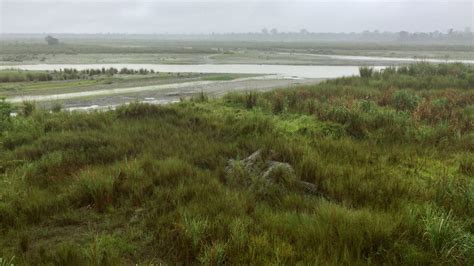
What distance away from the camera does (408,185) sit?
599 centimetres

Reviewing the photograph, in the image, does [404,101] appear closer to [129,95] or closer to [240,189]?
[240,189]

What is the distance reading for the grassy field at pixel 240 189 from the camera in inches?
165

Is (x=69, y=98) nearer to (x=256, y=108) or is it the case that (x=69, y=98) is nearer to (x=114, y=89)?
(x=114, y=89)

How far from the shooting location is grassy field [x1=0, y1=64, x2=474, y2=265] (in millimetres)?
4199

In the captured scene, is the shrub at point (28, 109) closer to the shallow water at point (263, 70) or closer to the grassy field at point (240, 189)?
the grassy field at point (240, 189)

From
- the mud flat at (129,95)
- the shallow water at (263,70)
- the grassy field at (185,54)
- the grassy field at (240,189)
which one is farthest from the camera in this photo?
the grassy field at (185,54)

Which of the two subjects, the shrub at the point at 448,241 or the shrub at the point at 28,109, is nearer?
the shrub at the point at 448,241

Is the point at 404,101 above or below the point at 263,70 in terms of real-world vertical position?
below

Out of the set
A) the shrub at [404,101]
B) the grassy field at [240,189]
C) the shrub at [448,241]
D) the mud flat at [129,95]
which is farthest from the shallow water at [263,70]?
the shrub at [448,241]

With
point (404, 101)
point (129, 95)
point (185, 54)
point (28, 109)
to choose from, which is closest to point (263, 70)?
point (129, 95)

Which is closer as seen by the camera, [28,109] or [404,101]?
[404,101]

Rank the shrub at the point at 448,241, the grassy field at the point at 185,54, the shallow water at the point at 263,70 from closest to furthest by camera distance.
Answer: the shrub at the point at 448,241 → the shallow water at the point at 263,70 → the grassy field at the point at 185,54

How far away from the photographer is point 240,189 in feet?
20.4

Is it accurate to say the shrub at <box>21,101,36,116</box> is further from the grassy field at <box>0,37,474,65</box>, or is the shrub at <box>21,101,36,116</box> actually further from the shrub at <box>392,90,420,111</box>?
the grassy field at <box>0,37,474,65</box>
